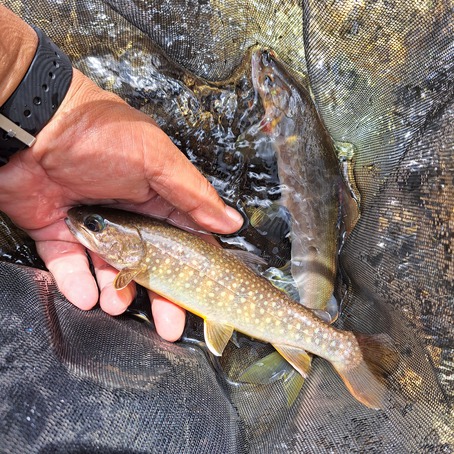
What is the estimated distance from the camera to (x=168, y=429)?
1.54 meters

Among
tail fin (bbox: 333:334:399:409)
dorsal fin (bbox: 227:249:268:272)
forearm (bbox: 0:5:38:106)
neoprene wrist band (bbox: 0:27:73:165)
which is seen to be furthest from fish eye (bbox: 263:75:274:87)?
tail fin (bbox: 333:334:399:409)

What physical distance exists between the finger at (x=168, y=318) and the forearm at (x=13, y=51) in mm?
1163

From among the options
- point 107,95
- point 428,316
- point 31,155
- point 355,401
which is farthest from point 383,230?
point 31,155

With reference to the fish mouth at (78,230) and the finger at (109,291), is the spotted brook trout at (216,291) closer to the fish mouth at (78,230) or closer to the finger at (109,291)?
the fish mouth at (78,230)

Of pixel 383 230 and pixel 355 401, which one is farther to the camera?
pixel 383 230

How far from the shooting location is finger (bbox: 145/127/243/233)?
188 cm

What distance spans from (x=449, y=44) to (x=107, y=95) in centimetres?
161

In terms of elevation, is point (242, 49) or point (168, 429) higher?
point (242, 49)

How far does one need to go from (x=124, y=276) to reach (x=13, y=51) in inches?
41.7

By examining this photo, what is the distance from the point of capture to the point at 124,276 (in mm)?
1954

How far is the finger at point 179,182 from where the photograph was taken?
6.16 ft

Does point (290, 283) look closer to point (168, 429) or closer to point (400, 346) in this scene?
point (400, 346)

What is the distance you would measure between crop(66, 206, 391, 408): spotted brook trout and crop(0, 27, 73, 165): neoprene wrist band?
1.30ft

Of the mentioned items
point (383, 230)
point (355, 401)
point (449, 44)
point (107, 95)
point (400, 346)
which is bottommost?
point (355, 401)
